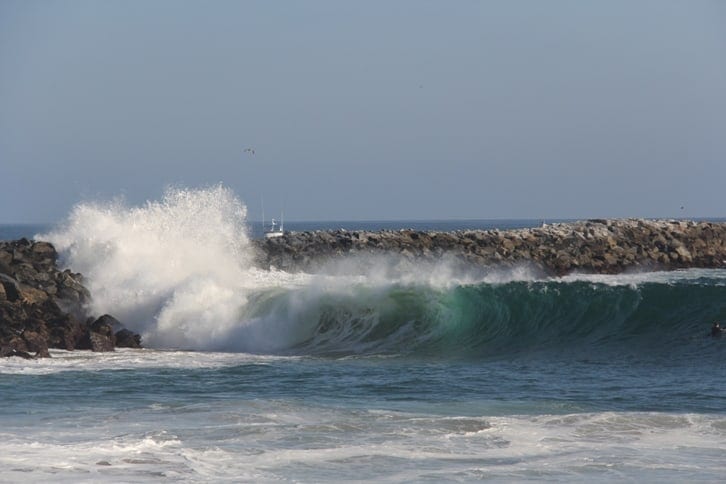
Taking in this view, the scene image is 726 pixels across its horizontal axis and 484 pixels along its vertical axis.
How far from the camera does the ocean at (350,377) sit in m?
10.5

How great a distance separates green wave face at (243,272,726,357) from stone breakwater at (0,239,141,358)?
3413 millimetres

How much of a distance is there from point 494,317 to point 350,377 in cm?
713

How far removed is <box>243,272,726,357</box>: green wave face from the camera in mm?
20922

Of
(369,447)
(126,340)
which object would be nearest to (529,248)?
(126,340)

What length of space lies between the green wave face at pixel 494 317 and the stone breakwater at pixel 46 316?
3413 mm

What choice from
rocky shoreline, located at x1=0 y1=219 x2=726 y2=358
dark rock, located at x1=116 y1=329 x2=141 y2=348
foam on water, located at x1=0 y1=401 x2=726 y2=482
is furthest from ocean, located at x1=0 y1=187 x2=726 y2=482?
rocky shoreline, located at x1=0 y1=219 x2=726 y2=358

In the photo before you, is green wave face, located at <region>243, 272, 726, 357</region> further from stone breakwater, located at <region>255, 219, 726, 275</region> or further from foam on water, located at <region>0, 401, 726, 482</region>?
stone breakwater, located at <region>255, 219, 726, 275</region>

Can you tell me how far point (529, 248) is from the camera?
36.0 m

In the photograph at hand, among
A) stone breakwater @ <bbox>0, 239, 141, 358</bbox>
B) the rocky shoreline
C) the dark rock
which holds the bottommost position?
the dark rock

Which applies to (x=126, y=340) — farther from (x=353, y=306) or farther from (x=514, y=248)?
(x=514, y=248)

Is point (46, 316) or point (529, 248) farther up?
point (529, 248)

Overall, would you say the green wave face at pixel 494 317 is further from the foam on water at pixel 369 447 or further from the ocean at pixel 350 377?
the foam on water at pixel 369 447

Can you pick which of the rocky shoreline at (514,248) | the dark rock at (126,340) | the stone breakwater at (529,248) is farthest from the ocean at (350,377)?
the stone breakwater at (529,248)

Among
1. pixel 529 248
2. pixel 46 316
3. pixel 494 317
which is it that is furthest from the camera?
pixel 529 248
